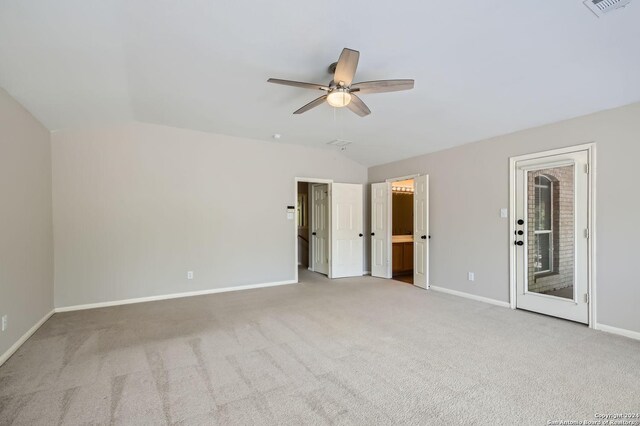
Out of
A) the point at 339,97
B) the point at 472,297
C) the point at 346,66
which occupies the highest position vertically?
the point at 346,66

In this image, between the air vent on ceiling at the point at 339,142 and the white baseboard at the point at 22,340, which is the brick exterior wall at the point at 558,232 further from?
the white baseboard at the point at 22,340

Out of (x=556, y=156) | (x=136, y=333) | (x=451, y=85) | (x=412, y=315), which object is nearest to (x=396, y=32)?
(x=451, y=85)

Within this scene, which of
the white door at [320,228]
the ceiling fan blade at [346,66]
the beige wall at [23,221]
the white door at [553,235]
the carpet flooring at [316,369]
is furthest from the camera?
the white door at [320,228]

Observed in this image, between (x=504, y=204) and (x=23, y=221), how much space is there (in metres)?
5.84

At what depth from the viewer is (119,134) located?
4520 mm

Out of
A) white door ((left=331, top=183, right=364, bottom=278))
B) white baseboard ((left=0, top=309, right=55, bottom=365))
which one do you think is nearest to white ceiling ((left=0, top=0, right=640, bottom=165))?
white door ((left=331, top=183, right=364, bottom=278))

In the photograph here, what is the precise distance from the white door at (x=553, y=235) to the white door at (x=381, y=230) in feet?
7.94

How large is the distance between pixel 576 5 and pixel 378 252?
4872 millimetres

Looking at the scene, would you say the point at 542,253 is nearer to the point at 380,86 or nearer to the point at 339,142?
the point at 380,86

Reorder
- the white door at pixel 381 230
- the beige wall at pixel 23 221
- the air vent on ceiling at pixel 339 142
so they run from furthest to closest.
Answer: the white door at pixel 381 230, the air vent on ceiling at pixel 339 142, the beige wall at pixel 23 221

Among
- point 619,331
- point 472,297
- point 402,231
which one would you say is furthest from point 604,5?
point 402,231

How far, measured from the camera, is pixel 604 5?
2.11 m

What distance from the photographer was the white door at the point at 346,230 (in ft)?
20.5

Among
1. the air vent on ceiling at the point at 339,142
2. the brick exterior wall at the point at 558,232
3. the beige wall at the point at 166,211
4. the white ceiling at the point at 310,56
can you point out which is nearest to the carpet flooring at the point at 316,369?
the brick exterior wall at the point at 558,232
